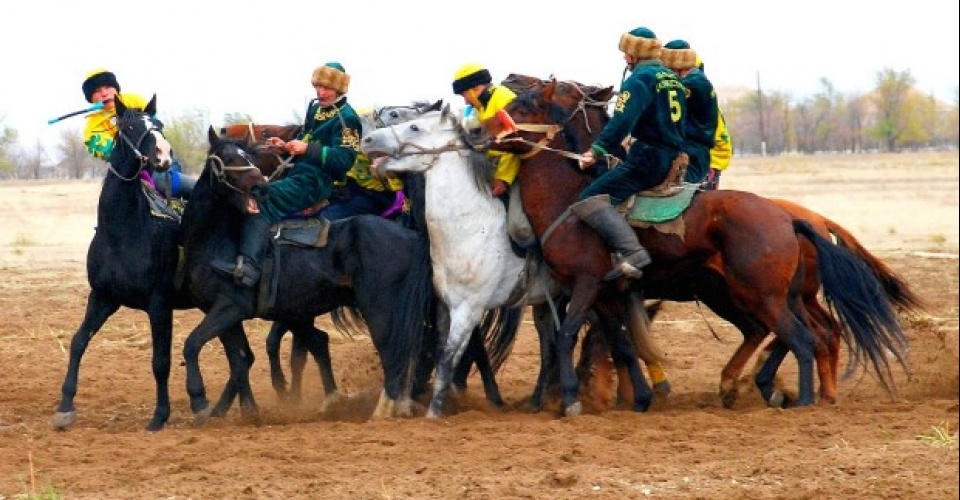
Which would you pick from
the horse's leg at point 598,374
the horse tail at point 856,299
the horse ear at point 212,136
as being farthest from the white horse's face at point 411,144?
the horse tail at point 856,299

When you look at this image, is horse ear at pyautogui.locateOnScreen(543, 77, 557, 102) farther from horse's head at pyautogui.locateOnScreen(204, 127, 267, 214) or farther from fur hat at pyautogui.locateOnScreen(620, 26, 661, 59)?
horse's head at pyautogui.locateOnScreen(204, 127, 267, 214)

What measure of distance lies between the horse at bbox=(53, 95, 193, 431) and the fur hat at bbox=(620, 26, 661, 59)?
120 inches

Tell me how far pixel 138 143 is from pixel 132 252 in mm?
726

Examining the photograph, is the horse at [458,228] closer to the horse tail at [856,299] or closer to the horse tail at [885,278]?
the horse tail at [856,299]

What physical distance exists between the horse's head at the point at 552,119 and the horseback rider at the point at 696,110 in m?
0.53

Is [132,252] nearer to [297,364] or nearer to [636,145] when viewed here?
[297,364]

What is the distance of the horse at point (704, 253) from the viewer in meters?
9.00

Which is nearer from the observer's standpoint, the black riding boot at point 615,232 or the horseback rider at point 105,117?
the black riding boot at point 615,232

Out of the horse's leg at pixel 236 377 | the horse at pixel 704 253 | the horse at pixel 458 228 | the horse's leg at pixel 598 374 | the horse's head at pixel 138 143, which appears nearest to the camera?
the horse's head at pixel 138 143

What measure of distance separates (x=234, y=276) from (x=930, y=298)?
897 cm

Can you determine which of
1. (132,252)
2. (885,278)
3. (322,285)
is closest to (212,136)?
(132,252)

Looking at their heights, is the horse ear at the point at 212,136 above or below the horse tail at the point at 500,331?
above

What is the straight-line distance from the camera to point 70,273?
18.9m

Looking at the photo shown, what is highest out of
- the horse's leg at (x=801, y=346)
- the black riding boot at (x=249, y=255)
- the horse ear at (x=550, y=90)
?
the horse ear at (x=550, y=90)
